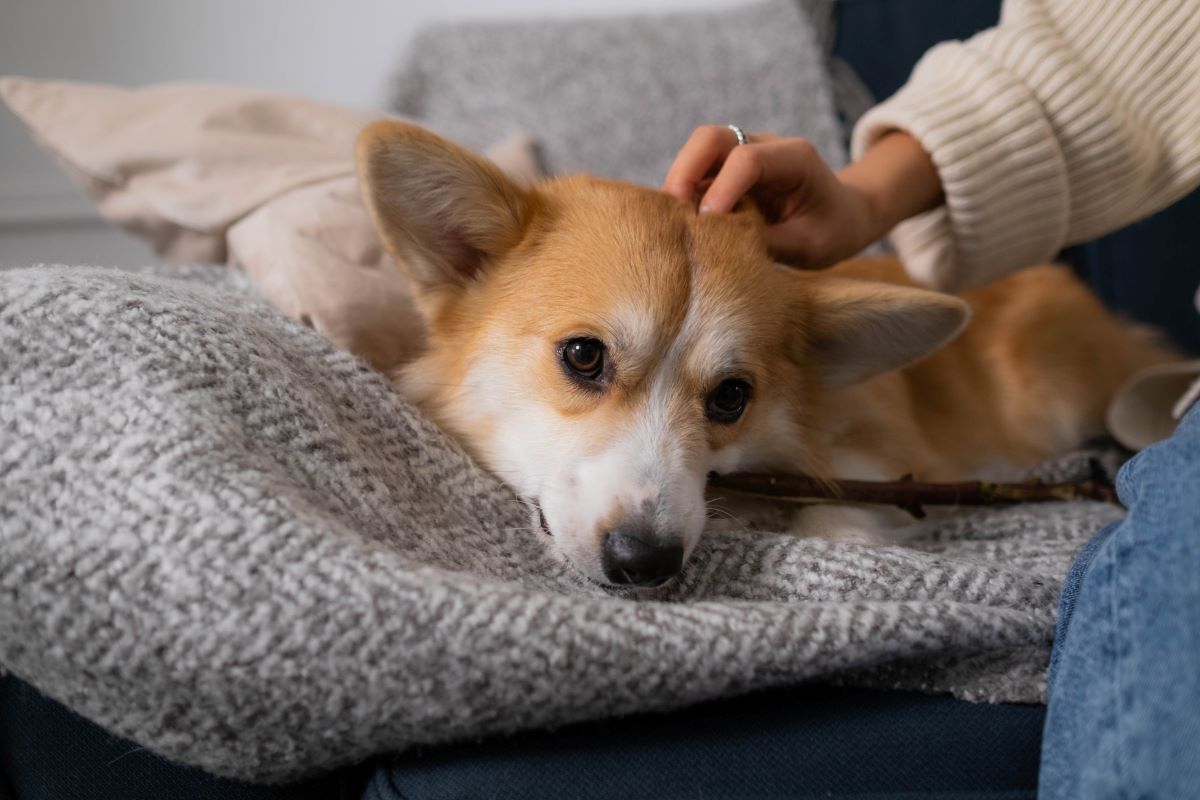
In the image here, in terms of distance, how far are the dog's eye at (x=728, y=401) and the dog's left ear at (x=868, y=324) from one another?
0.15 metres

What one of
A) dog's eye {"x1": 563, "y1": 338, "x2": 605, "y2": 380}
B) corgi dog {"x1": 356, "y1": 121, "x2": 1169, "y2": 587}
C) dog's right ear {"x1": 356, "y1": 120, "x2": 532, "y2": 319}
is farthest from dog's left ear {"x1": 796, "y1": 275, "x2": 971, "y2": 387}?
dog's right ear {"x1": 356, "y1": 120, "x2": 532, "y2": 319}

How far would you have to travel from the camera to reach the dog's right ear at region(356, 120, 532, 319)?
3.62ft

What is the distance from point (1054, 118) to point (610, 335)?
0.89 meters

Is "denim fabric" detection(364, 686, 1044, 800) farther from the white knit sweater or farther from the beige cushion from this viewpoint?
the white knit sweater

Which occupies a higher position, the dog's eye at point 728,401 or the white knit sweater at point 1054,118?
the white knit sweater at point 1054,118

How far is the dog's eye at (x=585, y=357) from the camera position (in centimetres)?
112

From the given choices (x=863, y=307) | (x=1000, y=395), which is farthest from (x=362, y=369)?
(x=1000, y=395)

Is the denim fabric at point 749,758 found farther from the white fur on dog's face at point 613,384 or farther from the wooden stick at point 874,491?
the wooden stick at point 874,491

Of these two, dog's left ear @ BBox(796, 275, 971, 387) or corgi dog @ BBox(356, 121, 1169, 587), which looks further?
dog's left ear @ BBox(796, 275, 971, 387)

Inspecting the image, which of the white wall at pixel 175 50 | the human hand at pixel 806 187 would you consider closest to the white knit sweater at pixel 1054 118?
the human hand at pixel 806 187

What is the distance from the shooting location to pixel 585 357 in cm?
112

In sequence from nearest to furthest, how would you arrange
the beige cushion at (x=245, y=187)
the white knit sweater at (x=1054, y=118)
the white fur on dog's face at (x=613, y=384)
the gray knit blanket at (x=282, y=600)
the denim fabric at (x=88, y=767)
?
the gray knit blanket at (x=282, y=600) → the denim fabric at (x=88, y=767) → the white fur on dog's face at (x=613, y=384) → the beige cushion at (x=245, y=187) → the white knit sweater at (x=1054, y=118)

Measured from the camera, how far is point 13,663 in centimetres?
81

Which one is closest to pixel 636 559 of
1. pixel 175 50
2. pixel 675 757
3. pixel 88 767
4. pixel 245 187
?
pixel 675 757
